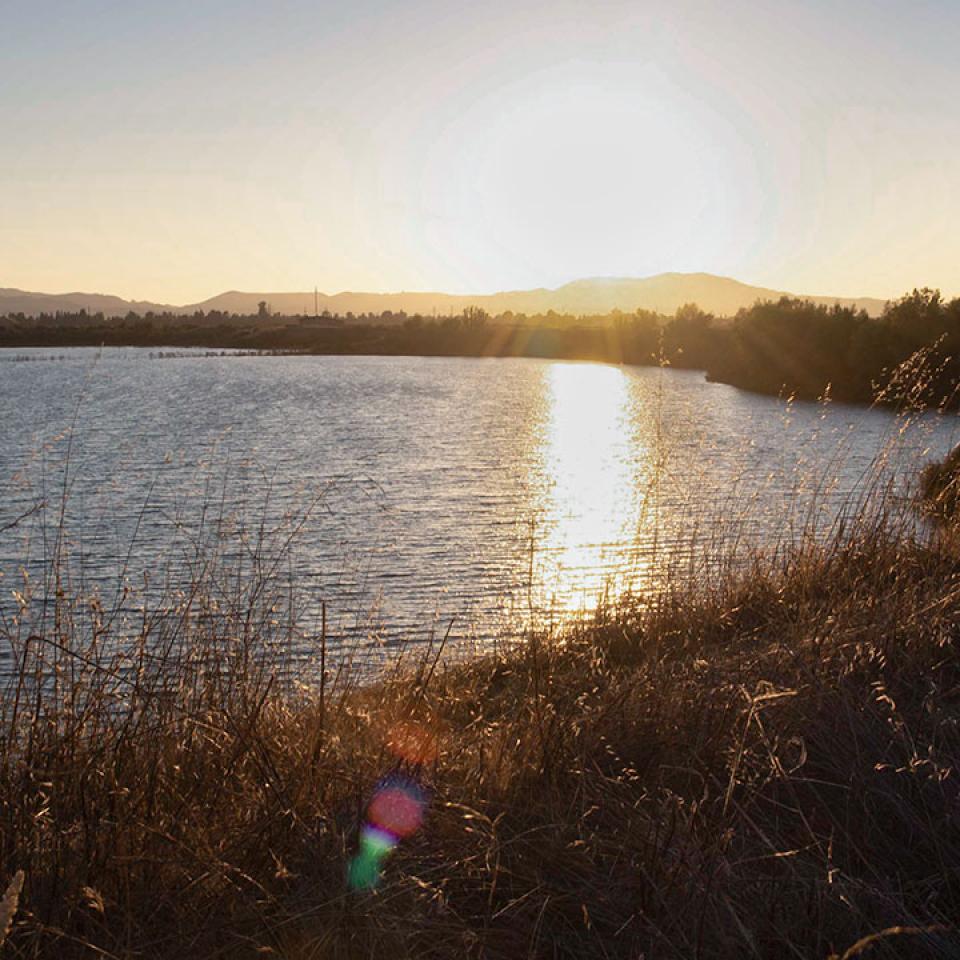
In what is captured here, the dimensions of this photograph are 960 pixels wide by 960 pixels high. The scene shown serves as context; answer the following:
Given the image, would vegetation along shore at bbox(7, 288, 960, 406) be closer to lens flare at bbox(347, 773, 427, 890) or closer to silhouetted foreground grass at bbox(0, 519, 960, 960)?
silhouetted foreground grass at bbox(0, 519, 960, 960)

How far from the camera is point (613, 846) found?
2793 mm

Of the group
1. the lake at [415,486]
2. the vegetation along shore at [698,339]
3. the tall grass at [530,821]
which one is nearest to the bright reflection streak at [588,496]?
the lake at [415,486]

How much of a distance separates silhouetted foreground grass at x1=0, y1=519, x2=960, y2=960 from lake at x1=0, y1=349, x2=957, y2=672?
104 centimetres

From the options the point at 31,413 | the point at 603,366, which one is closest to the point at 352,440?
the point at 31,413

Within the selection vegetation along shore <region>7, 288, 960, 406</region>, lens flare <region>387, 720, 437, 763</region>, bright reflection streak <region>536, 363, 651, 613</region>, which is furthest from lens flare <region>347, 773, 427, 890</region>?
vegetation along shore <region>7, 288, 960, 406</region>

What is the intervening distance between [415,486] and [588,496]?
15.1ft

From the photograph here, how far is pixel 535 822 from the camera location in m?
3.06

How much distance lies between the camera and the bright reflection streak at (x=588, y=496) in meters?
12.2

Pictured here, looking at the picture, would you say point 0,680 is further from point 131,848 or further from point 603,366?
point 603,366

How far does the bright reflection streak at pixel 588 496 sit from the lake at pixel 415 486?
0.38 feet

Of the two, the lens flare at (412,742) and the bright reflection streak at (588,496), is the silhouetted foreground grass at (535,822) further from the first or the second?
the bright reflection streak at (588,496)

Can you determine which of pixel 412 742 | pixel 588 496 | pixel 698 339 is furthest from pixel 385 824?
pixel 698 339

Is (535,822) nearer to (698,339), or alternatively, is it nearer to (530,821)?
(530,821)

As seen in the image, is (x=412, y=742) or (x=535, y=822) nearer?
(x=535, y=822)
